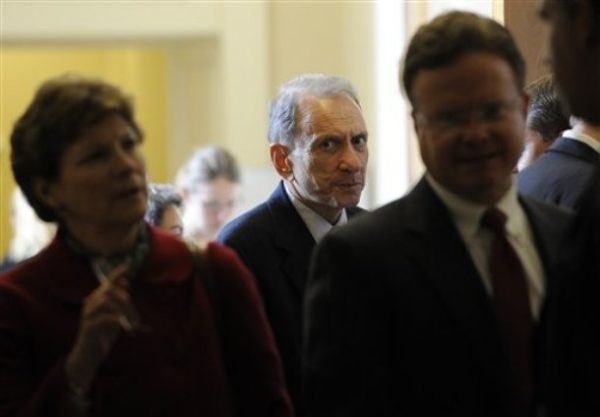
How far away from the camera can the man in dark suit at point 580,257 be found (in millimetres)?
2424

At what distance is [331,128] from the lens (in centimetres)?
400

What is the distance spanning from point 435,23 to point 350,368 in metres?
0.64

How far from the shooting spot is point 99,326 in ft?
8.84

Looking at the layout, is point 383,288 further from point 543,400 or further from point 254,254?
point 254,254

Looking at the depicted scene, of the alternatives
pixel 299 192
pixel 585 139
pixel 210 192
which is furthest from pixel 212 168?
pixel 585 139

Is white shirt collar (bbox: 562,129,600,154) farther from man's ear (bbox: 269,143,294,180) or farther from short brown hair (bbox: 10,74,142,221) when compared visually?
short brown hair (bbox: 10,74,142,221)

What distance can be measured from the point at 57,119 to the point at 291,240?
1.10m

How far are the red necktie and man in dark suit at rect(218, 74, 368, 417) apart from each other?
95 centimetres

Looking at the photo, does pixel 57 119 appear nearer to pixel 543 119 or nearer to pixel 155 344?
pixel 155 344

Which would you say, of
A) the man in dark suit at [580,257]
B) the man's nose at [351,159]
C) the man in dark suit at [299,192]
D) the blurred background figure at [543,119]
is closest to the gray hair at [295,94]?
the man in dark suit at [299,192]

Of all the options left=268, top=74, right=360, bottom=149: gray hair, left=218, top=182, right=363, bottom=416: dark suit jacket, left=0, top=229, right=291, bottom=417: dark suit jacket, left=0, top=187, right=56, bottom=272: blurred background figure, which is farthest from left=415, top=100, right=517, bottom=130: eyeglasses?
left=0, top=187, right=56, bottom=272: blurred background figure

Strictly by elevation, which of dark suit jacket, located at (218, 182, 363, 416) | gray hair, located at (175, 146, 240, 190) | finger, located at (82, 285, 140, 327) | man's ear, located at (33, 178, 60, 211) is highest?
man's ear, located at (33, 178, 60, 211)

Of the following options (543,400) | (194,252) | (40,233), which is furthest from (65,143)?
(40,233)

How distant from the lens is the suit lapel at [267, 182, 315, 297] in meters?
3.76
